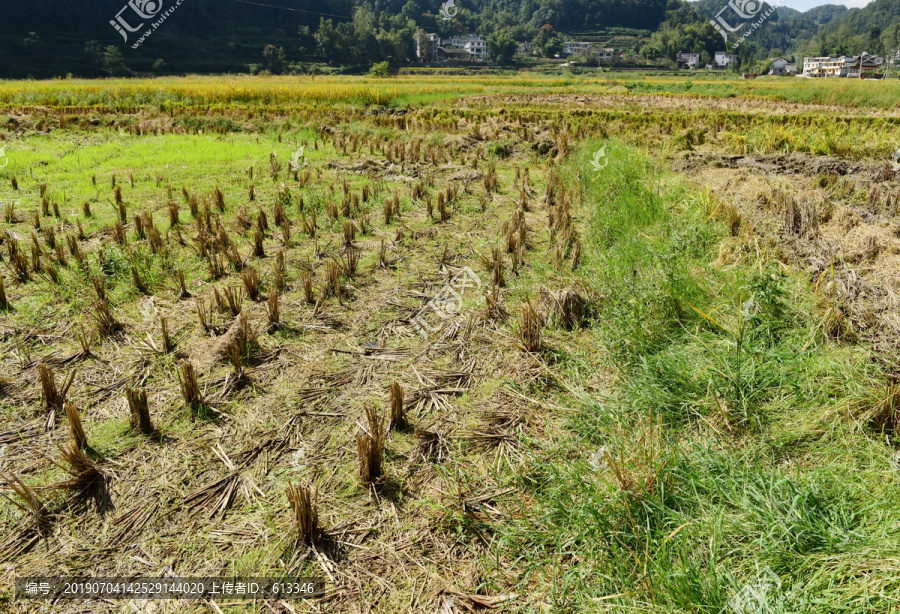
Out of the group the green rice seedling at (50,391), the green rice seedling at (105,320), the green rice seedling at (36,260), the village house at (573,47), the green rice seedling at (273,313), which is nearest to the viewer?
the green rice seedling at (50,391)

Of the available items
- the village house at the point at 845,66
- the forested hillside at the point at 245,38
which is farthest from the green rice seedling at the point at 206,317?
the village house at the point at 845,66

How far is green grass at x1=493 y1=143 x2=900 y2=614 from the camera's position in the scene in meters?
1.66

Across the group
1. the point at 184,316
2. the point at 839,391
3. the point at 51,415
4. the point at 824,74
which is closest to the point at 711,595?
the point at 839,391

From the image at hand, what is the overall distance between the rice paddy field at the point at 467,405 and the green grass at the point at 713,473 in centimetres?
2

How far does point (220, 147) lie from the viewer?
11227 millimetres

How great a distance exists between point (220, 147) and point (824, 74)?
125 metres

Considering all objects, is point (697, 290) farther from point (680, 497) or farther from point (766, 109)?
point (766, 109)
